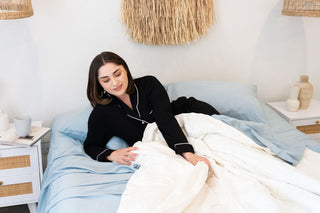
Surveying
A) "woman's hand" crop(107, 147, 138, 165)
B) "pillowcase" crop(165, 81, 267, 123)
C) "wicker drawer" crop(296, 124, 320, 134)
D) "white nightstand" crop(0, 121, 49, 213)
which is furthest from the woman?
"wicker drawer" crop(296, 124, 320, 134)

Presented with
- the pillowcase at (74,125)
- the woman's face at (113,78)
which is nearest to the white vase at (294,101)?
the woman's face at (113,78)

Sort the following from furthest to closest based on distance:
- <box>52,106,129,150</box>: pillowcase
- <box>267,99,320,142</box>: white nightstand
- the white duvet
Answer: <box>267,99,320,142</box>: white nightstand, <box>52,106,129,150</box>: pillowcase, the white duvet

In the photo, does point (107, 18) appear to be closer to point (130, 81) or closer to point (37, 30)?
point (37, 30)

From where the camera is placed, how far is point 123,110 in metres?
1.93

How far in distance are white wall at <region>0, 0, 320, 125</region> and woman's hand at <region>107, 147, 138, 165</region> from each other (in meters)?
0.69

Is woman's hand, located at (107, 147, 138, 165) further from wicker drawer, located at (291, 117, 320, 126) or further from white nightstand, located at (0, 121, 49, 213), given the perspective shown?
wicker drawer, located at (291, 117, 320, 126)

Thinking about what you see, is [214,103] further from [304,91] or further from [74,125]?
[74,125]

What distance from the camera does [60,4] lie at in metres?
2.16

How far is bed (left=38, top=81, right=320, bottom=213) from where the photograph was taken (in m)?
1.47

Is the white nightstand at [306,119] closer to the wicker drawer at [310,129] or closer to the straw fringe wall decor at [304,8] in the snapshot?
the wicker drawer at [310,129]

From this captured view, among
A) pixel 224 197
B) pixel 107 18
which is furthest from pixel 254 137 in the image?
pixel 107 18

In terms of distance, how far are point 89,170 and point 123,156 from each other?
0.55 ft

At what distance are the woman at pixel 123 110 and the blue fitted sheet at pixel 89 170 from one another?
84 mm

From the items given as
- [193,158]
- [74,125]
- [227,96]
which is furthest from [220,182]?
[74,125]
